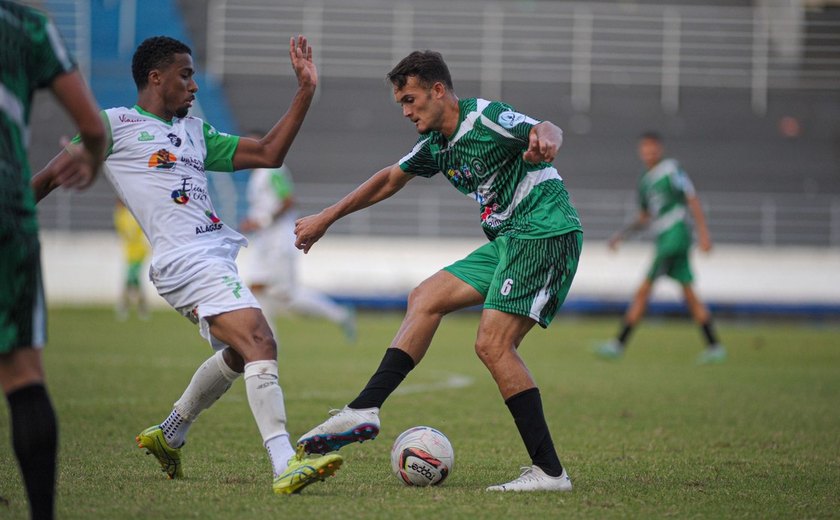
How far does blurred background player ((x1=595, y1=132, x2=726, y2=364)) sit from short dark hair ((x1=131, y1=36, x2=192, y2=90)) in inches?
371

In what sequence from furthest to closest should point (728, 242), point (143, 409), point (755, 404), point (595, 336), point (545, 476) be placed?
point (728, 242), point (595, 336), point (755, 404), point (143, 409), point (545, 476)

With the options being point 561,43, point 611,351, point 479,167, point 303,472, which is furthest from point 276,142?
point 561,43

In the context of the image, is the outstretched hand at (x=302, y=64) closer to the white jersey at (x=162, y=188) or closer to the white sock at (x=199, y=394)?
the white jersey at (x=162, y=188)

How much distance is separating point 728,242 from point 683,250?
1100 centimetres

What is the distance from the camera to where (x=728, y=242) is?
974 inches

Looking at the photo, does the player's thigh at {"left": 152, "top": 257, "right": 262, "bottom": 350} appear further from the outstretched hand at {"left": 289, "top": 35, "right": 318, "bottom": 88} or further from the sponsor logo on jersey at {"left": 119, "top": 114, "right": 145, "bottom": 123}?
the outstretched hand at {"left": 289, "top": 35, "right": 318, "bottom": 88}

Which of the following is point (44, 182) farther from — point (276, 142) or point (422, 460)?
point (422, 460)

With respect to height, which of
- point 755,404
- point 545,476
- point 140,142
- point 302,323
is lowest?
point 302,323

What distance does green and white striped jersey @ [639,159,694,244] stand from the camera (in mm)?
14266

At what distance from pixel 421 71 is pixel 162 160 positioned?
53.3 inches

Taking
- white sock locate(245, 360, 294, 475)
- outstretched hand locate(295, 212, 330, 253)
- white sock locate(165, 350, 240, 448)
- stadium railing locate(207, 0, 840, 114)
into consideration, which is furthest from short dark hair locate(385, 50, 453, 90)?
stadium railing locate(207, 0, 840, 114)

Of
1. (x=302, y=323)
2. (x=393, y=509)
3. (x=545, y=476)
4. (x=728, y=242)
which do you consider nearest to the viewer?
(x=393, y=509)

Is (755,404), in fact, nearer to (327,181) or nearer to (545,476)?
(545,476)

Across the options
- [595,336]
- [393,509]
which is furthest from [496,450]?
[595,336]
